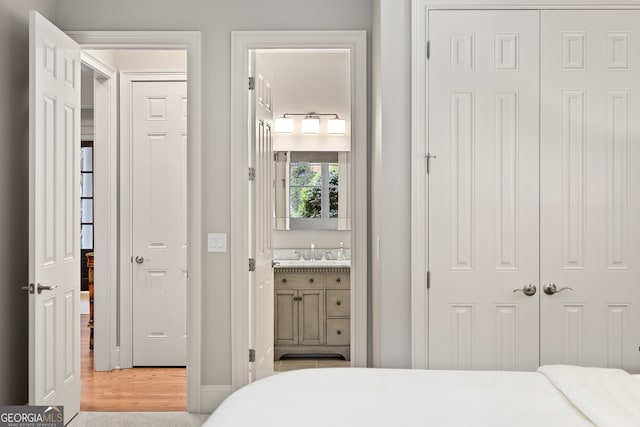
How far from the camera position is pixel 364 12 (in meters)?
3.51

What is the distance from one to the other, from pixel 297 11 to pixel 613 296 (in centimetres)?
245

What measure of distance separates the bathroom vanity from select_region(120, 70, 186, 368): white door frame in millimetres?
1212

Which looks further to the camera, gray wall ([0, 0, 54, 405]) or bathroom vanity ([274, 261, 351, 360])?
bathroom vanity ([274, 261, 351, 360])

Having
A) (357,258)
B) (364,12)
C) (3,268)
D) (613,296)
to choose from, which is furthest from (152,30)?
(613,296)

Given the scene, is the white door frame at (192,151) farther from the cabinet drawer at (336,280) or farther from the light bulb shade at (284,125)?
the light bulb shade at (284,125)

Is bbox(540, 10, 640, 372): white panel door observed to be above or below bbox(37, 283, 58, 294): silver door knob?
above

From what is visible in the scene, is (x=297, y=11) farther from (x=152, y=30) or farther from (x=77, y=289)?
(x=77, y=289)

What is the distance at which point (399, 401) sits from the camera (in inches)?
61.7

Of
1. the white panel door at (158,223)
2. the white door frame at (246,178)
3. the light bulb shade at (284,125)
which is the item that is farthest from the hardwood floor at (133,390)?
the light bulb shade at (284,125)

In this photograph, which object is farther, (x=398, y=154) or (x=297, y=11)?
(x=297, y=11)

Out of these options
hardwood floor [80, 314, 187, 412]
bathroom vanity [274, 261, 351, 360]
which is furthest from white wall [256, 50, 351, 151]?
hardwood floor [80, 314, 187, 412]

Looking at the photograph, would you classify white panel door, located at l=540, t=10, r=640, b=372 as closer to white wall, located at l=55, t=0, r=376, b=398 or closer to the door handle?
white wall, located at l=55, t=0, r=376, b=398

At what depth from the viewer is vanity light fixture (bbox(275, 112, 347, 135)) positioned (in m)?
5.28

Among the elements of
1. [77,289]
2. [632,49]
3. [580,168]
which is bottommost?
[77,289]
